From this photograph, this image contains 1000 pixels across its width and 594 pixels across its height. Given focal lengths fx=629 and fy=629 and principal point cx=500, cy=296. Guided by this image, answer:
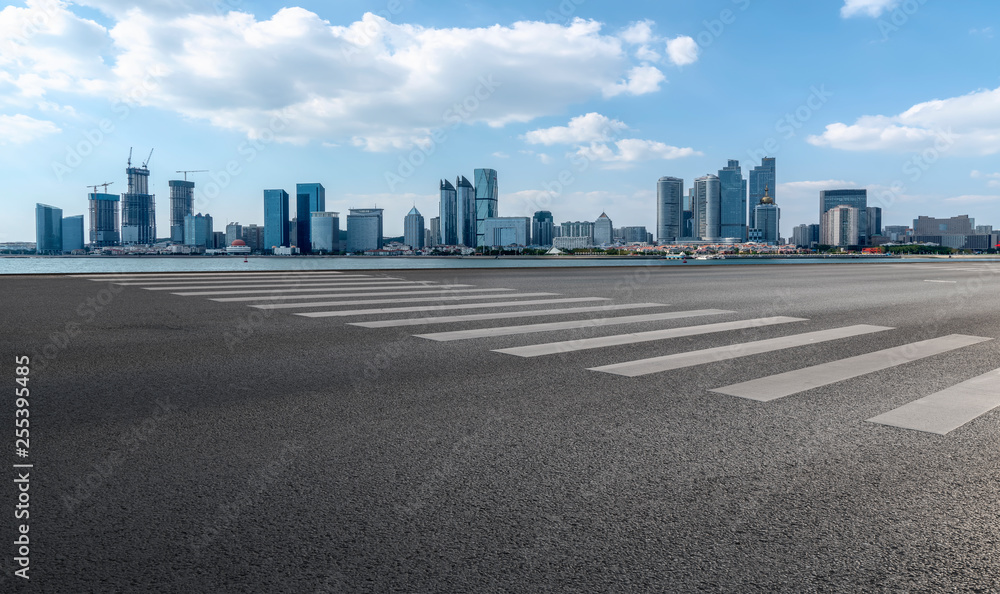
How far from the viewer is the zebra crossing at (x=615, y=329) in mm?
5426

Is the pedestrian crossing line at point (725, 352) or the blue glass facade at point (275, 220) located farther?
the blue glass facade at point (275, 220)

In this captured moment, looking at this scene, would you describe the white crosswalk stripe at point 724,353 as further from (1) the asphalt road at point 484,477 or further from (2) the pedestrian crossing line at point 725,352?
(1) the asphalt road at point 484,477

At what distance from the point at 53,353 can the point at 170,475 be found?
485cm

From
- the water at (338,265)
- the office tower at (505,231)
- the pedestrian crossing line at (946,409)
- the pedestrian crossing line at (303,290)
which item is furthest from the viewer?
the office tower at (505,231)

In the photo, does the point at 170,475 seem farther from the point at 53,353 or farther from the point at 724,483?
the point at 53,353

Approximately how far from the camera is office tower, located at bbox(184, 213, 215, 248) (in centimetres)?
16038

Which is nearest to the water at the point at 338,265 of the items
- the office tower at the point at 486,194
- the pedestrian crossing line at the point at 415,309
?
the pedestrian crossing line at the point at 415,309

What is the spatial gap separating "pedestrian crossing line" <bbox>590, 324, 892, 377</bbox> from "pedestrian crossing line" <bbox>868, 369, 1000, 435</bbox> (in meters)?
2.05

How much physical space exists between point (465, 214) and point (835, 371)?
171184mm

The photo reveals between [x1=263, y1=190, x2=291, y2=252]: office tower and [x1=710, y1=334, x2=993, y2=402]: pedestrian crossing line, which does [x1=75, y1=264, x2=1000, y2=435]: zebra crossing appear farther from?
[x1=263, y1=190, x2=291, y2=252]: office tower

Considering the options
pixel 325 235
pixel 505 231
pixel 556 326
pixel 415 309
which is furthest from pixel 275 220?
pixel 556 326

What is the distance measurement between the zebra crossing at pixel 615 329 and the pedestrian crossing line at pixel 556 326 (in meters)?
0.01

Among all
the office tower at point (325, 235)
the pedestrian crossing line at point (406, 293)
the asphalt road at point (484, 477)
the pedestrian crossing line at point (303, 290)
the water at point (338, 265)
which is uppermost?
the office tower at point (325, 235)

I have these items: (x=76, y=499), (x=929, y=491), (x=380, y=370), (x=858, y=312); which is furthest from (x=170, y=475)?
(x=858, y=312)
